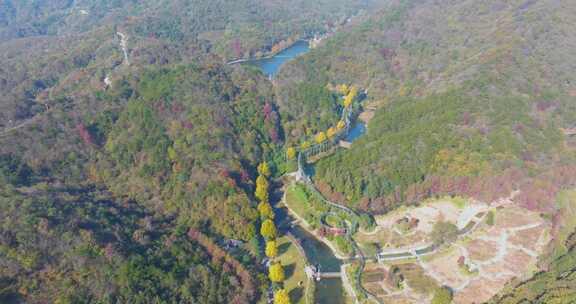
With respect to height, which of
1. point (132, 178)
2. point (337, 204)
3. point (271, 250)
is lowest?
point (271, 250)

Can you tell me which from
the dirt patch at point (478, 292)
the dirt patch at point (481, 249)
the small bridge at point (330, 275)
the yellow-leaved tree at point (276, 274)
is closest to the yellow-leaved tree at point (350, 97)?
the dirt patch at point (481, 249)

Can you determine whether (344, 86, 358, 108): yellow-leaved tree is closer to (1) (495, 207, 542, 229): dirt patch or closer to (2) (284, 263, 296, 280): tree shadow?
(1) (495, 207, 542, 229): dirt patch

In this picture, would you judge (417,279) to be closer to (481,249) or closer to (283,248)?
(481,249)

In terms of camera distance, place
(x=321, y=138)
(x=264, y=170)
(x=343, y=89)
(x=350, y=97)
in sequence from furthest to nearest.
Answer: (x=343, y=89) < (x=350, y=97) < (x=321, y=138) < (x=264, y=170)

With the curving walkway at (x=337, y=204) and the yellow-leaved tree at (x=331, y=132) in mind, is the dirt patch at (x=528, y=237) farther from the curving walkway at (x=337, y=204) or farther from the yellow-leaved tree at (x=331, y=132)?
the yellow-leaved tree at (x=331, y=132)

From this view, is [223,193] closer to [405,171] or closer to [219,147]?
[219,147]

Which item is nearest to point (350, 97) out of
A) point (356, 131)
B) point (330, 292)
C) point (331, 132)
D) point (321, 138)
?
point (356, 131)
